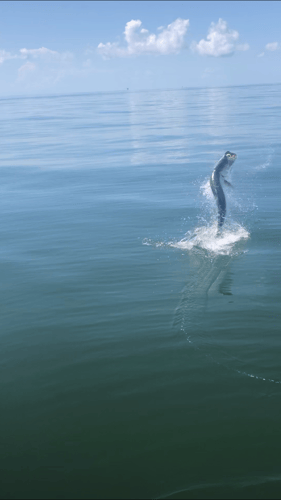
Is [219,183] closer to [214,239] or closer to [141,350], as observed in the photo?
[214,239]

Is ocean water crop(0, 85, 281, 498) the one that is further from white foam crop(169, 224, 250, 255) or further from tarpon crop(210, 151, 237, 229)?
tarpon crop(210, 151, 237, 229)

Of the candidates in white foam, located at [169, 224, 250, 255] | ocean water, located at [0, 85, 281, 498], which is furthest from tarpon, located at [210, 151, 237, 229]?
ocean water, located at [0, 85, 281, 498]

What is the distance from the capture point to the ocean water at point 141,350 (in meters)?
7.56

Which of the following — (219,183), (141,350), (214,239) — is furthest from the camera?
(219,183)

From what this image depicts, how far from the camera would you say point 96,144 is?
51.9m

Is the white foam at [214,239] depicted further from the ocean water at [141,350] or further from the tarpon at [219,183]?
the tarpon at [219,183]

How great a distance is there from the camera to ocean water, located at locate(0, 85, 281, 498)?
756 cm

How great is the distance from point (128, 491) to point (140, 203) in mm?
19135

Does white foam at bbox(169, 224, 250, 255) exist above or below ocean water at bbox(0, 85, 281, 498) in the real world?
above

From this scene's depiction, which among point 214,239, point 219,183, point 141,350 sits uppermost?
point 219,183

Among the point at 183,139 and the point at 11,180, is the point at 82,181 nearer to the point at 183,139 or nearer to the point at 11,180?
the point at 11,180

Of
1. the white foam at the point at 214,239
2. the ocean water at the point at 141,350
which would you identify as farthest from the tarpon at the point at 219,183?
the ocean water at the point at 141,350

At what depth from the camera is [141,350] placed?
10.7 m

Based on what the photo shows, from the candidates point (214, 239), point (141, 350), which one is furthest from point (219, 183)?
point (141, 350)
